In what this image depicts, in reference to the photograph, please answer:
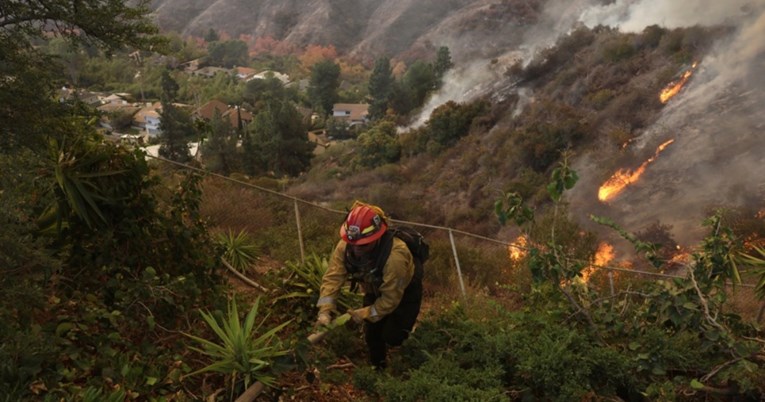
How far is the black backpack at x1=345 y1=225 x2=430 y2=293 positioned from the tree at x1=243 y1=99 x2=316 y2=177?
33858mm

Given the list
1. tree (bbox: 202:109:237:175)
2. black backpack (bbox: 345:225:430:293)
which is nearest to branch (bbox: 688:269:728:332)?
black backpack (bbox: 345:225:430:293)

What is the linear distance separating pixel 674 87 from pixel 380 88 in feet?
105

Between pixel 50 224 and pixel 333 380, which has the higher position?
pixel 50 224

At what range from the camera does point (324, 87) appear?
61562 mm

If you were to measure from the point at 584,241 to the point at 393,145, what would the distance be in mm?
29509

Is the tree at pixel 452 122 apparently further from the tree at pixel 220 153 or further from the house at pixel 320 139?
the house at pixel 320 139

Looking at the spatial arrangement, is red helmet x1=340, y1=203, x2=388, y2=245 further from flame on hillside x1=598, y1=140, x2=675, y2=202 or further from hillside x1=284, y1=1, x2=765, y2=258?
flame on hillside x1=598, y1=140, x2=675, y2=202

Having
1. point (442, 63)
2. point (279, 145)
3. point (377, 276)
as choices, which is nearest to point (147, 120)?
point (279, 145)

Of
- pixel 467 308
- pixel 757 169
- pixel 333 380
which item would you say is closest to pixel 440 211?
pixel 757 169

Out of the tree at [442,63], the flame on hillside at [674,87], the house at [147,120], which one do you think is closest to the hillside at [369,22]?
the tree at [442,63]

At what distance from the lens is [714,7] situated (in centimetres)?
3425

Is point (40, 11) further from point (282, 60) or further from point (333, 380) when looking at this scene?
point (282, 60)

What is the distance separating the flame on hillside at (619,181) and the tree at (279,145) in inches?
890

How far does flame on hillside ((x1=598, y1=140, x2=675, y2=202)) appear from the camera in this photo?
23042 mm
